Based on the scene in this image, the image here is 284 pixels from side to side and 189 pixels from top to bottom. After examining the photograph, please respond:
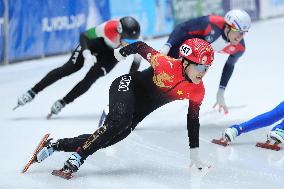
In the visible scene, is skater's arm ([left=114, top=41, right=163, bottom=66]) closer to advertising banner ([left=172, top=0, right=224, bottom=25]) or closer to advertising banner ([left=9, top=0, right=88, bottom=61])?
advertising banner ([left=9, top=0, right=88, bottom=61])

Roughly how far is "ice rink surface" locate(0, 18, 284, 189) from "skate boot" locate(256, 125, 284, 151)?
76mm

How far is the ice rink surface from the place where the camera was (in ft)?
12.2

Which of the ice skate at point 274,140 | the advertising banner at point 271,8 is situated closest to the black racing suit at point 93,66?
the ice skate at point 274,140

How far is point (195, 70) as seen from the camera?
3.72 m

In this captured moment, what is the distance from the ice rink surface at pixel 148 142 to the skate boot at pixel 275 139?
76 millimetres

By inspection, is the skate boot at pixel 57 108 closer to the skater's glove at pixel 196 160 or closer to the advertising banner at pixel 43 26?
the skater's glove at pixel 196 160

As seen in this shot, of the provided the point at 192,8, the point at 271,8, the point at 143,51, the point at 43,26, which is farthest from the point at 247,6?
the point at 143,51

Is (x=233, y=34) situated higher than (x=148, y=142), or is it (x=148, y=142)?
(x=233, y=34)

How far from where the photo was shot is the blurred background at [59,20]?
884cm

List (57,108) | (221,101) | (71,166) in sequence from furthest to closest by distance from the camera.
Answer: (221,101), (57,108), (71,166)

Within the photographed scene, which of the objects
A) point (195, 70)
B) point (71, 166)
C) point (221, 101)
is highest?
point (195, 70)

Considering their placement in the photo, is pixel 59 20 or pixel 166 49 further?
pixel 59 20

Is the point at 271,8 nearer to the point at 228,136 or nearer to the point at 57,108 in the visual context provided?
the point at 57,108

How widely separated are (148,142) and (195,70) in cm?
130
